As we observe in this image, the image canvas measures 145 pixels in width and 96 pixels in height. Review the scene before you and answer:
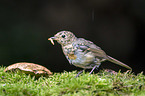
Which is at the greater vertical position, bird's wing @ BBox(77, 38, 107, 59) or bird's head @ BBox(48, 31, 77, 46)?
bird's head @ BBox(48, 31, 77, 46)

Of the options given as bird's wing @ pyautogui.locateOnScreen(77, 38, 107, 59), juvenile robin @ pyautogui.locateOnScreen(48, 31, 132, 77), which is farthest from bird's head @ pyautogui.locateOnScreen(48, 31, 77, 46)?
bird's wing @ pyautogui.locateOnScreen(77, 38, 107, 59)

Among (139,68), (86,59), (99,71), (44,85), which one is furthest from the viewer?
(139,68)

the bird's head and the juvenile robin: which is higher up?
the bird's head

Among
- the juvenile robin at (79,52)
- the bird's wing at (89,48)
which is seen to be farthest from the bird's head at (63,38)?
the bird's wing at (89,48)

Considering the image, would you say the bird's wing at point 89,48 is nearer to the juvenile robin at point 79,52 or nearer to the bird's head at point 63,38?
the juvenile robin at point 79,52

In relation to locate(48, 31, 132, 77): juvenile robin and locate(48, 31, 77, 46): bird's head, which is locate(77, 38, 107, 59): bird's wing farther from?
locate(48, 31, 77, 46): bird's head

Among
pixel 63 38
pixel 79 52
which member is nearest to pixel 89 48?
pixel 79 52

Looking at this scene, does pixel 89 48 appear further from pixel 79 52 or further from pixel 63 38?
pixel 63 38

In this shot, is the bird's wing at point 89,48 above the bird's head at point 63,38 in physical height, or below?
below

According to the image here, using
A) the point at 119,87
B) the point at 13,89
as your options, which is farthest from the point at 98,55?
the point at 13,89

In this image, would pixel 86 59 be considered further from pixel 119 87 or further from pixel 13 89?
pixel 13 89

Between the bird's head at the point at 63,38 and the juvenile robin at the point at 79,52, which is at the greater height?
the bird's head at the point at 63,38
